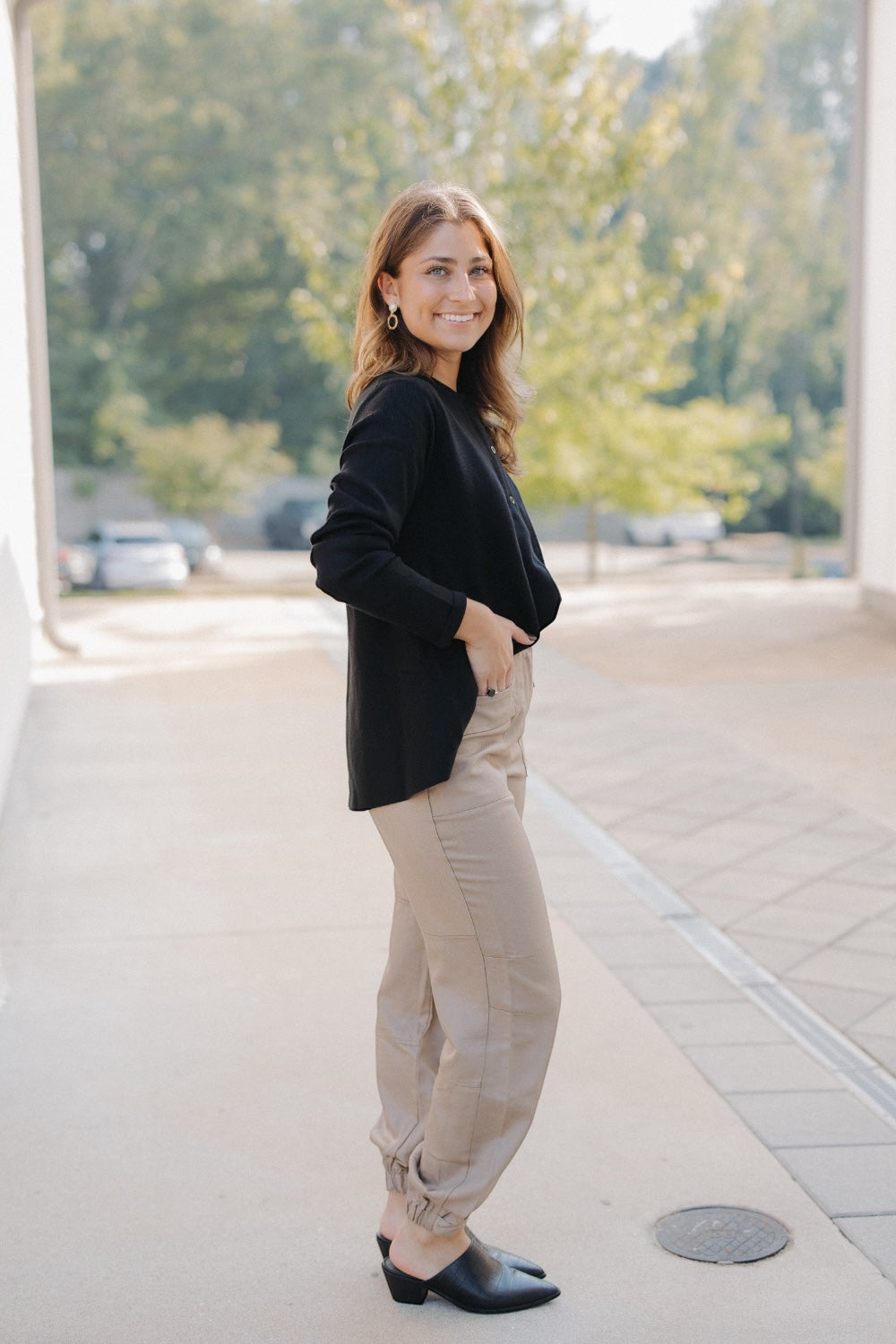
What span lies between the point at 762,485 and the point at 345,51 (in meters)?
16.4

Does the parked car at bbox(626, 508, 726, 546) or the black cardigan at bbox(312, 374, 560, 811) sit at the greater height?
the black cardigan at bbox(312, 374, 560, 811)

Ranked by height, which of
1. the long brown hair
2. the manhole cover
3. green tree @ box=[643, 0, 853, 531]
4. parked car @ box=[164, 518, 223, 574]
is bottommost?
parked car @ box=[164, 518, 223, 574]

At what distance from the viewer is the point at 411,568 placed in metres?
2.14

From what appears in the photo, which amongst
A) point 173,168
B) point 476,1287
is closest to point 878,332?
point 476,1287

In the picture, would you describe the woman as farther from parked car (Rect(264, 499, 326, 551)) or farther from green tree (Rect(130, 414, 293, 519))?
parked car (Rect(264, 499, 326, 551))

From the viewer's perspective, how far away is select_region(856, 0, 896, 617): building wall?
36.5 feet

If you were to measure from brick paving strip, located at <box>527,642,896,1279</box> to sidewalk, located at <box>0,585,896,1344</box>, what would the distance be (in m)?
0.01

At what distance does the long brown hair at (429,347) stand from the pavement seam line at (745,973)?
65.1 inches

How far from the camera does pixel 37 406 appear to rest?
9.59m

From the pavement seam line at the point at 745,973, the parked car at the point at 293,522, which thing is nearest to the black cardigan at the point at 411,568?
the pavement seam line at the point at 745,973

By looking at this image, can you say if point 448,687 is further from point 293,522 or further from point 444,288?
point 293,522

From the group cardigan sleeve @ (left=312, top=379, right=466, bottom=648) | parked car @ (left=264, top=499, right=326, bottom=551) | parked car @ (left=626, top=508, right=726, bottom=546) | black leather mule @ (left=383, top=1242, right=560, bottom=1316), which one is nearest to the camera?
cardigan sleeve @ (left=312, top=379, right=466, bottom=648)

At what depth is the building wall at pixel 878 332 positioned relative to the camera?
11125 millimetres

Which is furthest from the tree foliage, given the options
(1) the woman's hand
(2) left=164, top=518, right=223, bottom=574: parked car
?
(1) the woman's hand
